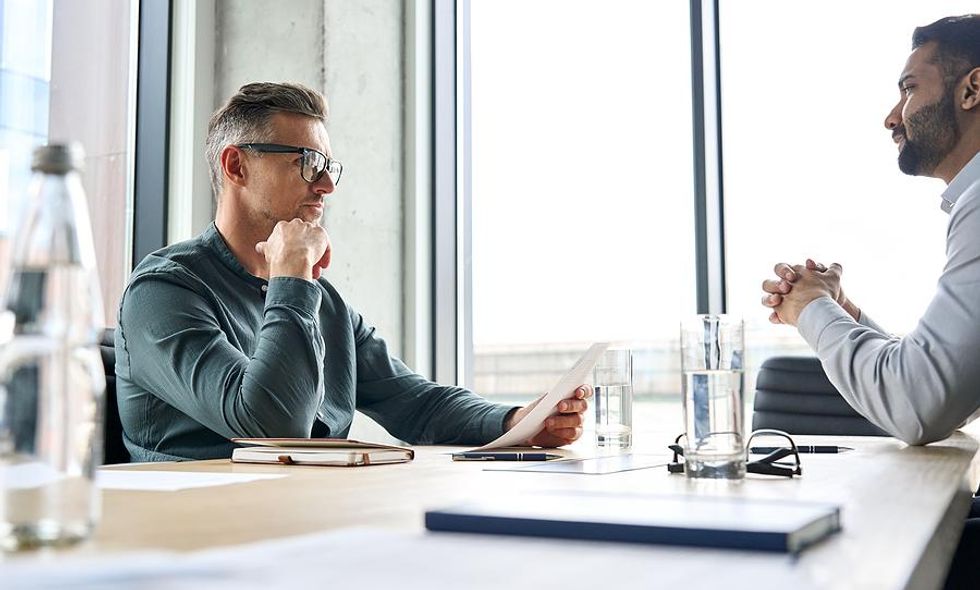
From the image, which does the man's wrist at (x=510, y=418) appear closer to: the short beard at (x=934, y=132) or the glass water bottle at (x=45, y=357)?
the short beard at (x=934, y=132)

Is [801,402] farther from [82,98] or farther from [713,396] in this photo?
[82,98]

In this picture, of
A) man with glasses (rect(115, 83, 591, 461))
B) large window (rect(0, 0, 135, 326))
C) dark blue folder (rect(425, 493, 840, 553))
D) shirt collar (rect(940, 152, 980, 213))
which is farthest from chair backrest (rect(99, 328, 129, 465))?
shirt collar (rect(940, 152, 980, 213))

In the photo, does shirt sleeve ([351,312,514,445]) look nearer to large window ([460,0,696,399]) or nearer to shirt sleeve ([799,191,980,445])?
shirt sleeve ([799,191,980,445])

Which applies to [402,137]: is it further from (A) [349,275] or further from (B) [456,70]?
(A) [349,275]

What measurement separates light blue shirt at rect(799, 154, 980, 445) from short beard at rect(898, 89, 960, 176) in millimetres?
523

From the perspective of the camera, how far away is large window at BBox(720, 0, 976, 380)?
3393mm

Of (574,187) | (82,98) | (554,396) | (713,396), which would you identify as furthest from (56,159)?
(574,187)

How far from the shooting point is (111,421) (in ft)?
6.37

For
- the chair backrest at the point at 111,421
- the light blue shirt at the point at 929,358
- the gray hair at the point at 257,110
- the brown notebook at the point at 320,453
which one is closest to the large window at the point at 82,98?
the gray hair at the point at 257,110

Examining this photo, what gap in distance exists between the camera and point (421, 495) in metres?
0.93

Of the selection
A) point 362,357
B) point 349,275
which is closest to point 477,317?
point 349,275

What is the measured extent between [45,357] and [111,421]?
148cm

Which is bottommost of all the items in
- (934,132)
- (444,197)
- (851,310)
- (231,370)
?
(231,370)

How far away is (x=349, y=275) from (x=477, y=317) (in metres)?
0.62
